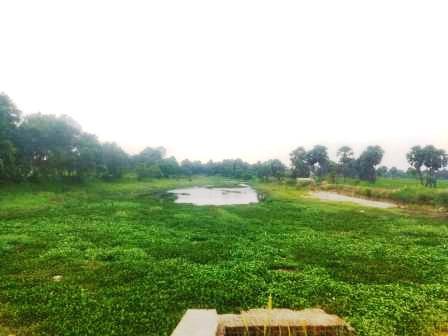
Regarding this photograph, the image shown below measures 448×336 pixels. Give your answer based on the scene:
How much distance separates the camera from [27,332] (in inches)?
364

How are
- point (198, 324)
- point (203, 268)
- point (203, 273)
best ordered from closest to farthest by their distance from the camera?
point (198, 324)
point (203, 273)
point (203, 268)

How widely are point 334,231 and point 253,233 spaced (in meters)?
7.64

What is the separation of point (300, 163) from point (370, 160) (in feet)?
119

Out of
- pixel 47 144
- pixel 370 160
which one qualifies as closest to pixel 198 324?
pixel 47 144

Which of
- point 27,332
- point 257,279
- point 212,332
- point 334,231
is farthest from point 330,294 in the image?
point 334,231

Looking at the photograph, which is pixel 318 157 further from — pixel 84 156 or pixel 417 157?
pixel 84 156

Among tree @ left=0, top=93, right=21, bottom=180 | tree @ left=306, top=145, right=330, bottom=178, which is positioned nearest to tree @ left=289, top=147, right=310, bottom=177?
tree @ left=306, top=145, right=330, bottom=178

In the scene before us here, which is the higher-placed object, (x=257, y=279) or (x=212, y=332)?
(x=212, y=332)

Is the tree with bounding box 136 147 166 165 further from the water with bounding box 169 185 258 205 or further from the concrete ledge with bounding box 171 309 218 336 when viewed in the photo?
the concrete ledge with bounding box 171 309 218 336

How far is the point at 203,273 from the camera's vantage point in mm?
14570

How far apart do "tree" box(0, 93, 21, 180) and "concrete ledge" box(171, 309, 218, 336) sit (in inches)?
2044

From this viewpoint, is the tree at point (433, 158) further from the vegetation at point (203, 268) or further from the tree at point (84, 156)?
the tree at point (84, 156)

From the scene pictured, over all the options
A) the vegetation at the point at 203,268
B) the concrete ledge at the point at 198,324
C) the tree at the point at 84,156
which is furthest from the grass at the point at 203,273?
the tree at the point at 84,156

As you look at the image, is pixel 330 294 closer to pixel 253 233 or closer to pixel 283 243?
pixel 283 243
